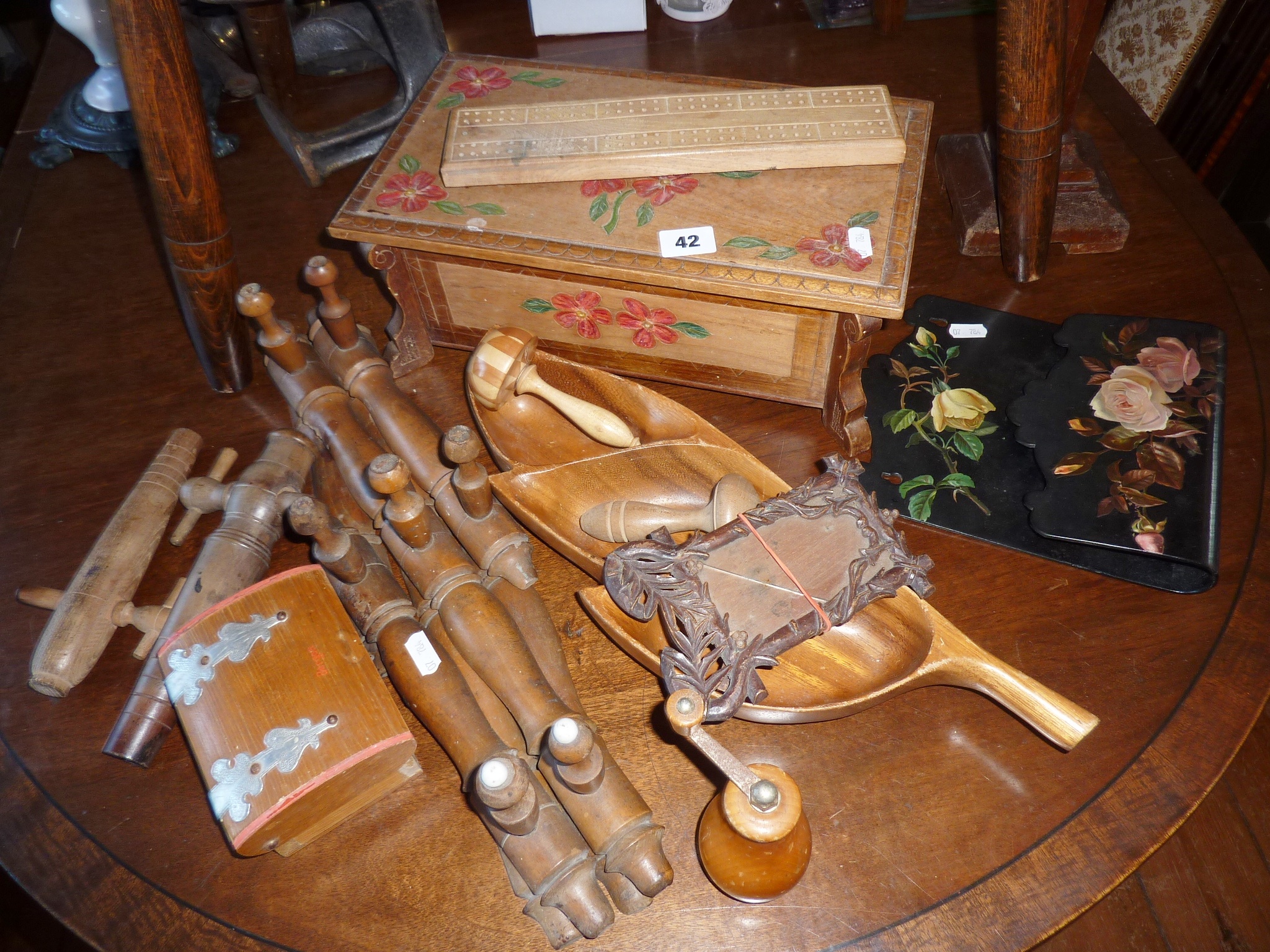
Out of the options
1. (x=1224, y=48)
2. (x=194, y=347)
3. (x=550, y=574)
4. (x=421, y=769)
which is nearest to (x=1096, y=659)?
(x=550, y=574)

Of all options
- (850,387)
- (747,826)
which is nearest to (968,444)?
(850,387)

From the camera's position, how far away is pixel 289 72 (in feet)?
5.08

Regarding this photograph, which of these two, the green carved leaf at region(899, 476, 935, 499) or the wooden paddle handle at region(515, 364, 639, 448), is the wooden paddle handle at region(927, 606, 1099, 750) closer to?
the green carved leaf at region(899, 476, 935, 499)

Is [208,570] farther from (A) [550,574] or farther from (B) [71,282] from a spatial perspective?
(B) [71,282]

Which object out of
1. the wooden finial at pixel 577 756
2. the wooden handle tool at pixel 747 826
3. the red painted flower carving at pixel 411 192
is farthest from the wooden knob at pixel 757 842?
the red painted flower carving at pixel 411 192

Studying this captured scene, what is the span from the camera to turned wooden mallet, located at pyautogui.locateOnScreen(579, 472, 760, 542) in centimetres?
94

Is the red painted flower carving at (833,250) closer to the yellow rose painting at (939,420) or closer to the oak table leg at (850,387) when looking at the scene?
the oak table leg at (850,387)

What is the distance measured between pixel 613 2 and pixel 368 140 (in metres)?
0.47

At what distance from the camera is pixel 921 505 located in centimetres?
107

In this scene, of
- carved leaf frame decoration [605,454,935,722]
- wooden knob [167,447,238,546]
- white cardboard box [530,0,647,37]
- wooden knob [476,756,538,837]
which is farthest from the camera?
white cardboard box [530,0,647,37]

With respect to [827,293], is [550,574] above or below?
below

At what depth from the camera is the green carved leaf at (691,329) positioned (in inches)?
43.2

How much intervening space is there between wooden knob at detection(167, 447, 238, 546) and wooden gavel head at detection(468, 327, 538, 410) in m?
0.31

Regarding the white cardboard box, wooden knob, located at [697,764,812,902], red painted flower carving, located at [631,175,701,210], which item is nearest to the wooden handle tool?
wooden knob, located at [697,764,812,902]
